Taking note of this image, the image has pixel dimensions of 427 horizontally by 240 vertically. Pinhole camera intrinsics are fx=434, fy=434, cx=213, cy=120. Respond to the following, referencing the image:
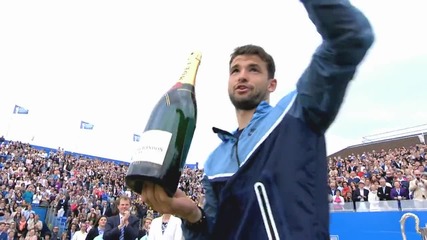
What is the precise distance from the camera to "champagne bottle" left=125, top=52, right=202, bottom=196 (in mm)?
1324

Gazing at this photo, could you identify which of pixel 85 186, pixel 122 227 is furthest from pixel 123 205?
pixel 85 186

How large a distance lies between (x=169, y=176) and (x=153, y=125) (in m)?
0.18

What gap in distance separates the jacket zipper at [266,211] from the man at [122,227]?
18.2 feet

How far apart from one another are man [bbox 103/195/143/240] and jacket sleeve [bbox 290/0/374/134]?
5.72 meters

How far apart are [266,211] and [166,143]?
39 centimetres

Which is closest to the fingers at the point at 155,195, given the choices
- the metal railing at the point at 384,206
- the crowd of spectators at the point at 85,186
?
the crowd of spectators at the point at 85,186

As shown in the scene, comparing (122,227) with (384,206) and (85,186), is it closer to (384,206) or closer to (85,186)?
(384,206)

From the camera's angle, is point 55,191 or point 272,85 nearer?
point 272,85

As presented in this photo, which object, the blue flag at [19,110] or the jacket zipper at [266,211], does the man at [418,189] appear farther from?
the blue flag at [19,110]

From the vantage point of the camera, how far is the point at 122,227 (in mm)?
6672

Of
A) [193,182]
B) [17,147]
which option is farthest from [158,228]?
[17,147]

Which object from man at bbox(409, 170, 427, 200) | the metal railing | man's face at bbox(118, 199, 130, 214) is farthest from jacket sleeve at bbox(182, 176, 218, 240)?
man at bbox(409, 170, 427, 200)

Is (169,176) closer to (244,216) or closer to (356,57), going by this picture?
(244,216)

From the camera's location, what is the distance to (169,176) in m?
1.33
